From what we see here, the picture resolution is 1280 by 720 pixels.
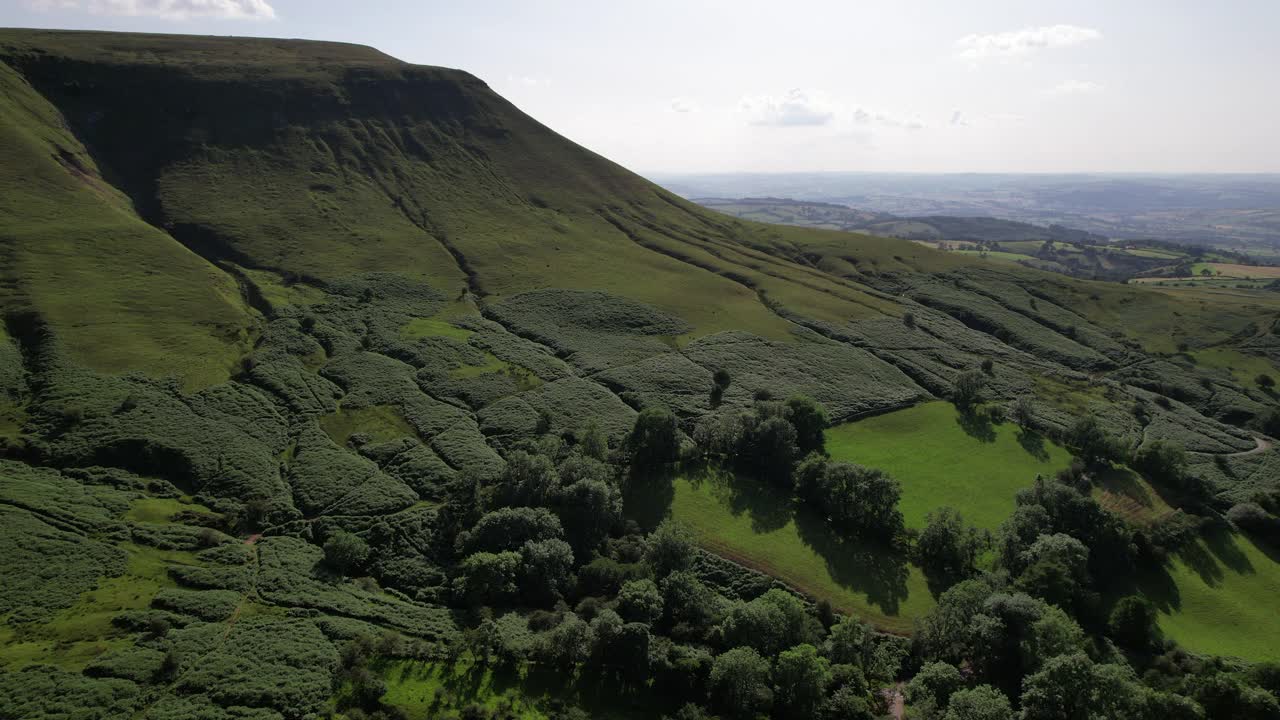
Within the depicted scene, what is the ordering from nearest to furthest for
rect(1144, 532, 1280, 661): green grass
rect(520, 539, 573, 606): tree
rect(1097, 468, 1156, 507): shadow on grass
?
rect(520, 539, 573, 606): tree < rect(1144, 532, 1280, 661): green grass < rect(1097, 468, 1156, 507): shadow on grass

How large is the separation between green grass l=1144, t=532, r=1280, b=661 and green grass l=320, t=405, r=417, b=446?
84.2 metres

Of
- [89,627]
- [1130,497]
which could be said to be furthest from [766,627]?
[1130,497]

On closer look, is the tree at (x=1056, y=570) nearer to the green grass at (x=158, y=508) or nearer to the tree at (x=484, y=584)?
the tree at (x=484, y=584)

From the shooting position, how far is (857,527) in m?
66.9

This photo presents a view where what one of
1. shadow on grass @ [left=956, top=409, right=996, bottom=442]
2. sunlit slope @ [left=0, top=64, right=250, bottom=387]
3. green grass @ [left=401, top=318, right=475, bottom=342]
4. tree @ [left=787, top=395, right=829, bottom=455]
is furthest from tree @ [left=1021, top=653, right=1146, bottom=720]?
sunlit slope @ [left=0, top=64, right=250, bottom=387]

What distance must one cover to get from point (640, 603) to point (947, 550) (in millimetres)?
33126

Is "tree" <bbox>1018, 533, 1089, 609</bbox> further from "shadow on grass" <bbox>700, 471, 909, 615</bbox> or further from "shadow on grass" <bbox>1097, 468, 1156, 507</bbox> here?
"shadow on grass" <bbox>1097, 468, 1156, 507</bbox>

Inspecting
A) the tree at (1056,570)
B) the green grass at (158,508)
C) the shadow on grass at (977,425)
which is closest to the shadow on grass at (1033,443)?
the shadow on grass at (977,425)

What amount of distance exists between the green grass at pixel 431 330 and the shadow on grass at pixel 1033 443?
285 feet

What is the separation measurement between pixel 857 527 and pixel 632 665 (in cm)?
3121

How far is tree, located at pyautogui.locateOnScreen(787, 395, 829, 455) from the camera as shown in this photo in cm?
8256

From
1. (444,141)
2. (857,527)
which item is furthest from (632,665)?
(444,141)

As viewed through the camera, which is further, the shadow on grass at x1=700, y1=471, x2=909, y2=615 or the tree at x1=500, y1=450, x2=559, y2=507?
the tree at x1=500, y1=450, x2=559, y2=507

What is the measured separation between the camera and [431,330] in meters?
105
